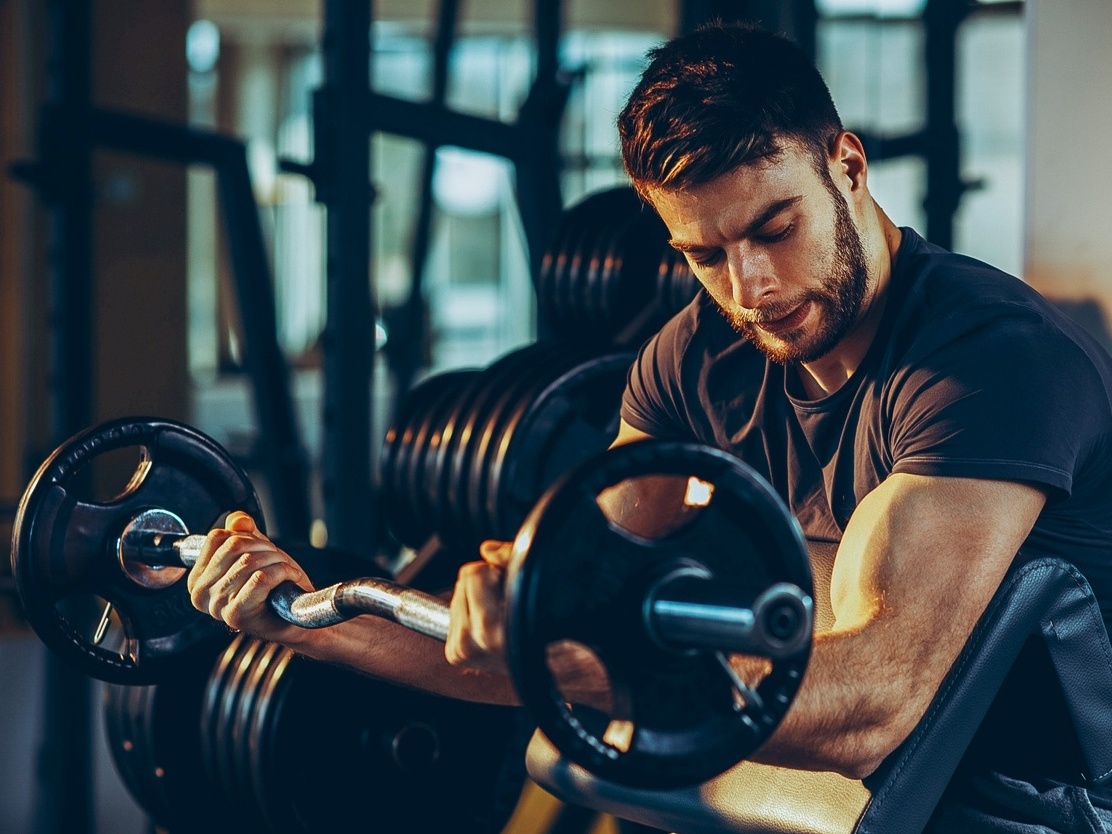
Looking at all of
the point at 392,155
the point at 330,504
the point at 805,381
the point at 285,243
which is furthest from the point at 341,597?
the point at 392,155

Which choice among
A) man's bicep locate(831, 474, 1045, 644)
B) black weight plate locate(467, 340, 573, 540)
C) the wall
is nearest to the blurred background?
the wall

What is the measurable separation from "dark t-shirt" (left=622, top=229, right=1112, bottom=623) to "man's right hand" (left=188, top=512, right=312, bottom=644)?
0.59 meters

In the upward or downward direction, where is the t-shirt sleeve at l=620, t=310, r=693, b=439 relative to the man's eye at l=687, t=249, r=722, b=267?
downward

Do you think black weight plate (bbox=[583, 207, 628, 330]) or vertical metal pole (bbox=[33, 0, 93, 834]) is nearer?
black weight plate (bbox=[583, 207, 628, 330])

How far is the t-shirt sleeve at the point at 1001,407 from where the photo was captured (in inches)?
46.4

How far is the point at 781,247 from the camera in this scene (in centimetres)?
137

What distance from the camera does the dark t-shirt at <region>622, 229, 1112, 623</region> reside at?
1.20 m

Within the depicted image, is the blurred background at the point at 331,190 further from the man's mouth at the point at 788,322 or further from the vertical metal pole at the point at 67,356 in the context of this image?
the man's mouth at the point at 788,322

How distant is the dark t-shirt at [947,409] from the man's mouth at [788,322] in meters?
0.09

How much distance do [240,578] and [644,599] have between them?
504mm

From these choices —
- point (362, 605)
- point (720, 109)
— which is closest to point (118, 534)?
point (362, 605)

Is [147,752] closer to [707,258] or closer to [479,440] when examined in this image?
[479,440]

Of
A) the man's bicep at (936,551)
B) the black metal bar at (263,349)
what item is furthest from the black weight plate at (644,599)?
the black metal bar at (263,349)

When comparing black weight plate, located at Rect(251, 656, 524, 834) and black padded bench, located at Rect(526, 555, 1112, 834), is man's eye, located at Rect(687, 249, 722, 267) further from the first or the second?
black weight plate, located at Rect(251, 656, 524, 834)
